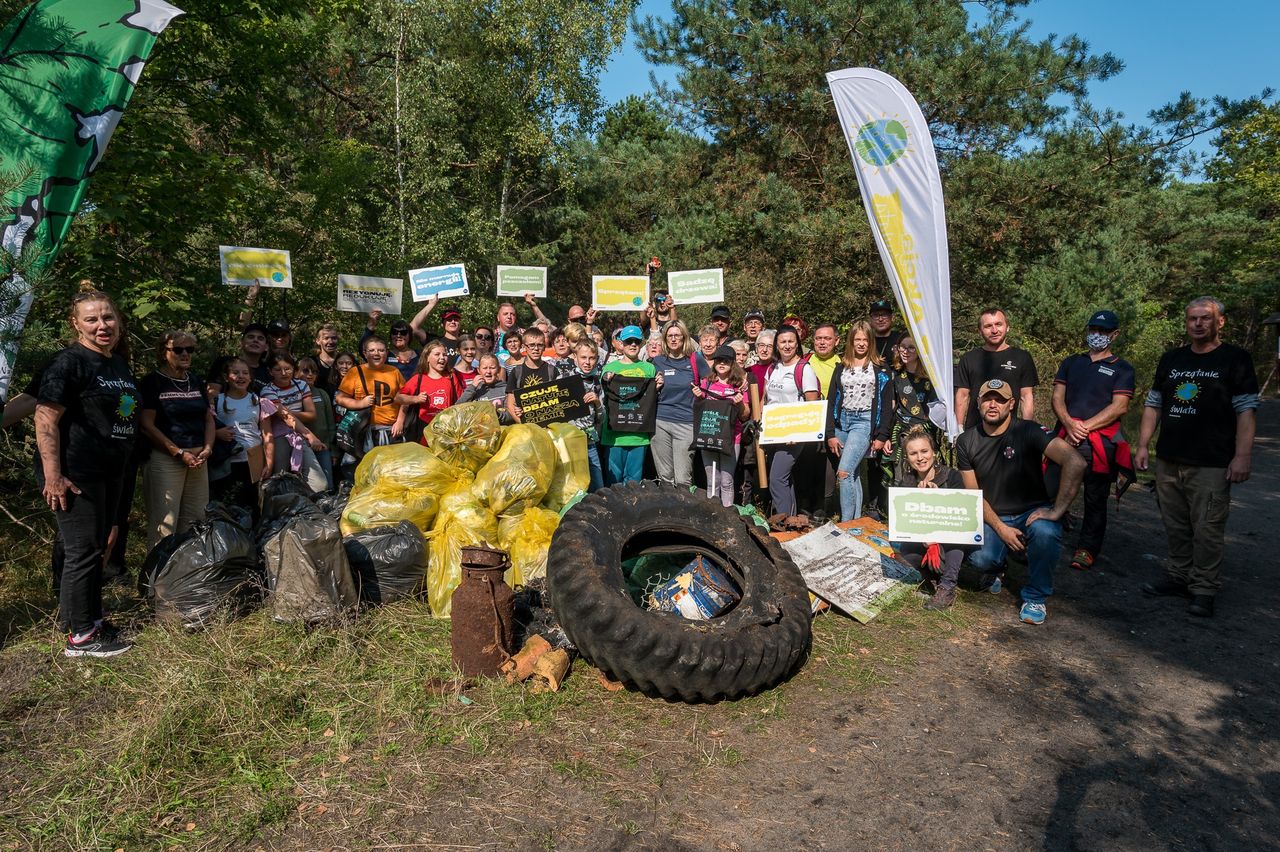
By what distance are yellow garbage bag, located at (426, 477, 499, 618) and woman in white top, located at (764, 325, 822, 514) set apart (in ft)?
8.71

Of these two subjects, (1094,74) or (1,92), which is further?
(1094,74)

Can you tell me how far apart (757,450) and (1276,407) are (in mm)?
23141

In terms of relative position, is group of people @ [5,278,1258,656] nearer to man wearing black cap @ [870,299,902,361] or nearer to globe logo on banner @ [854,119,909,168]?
man wearing black cap @ [870,299,902,361]

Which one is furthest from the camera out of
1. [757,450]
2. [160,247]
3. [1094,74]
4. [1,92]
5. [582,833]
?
[1094,74]

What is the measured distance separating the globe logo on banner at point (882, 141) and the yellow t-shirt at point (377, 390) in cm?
461

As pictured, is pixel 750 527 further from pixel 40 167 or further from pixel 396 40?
pixel 396 40

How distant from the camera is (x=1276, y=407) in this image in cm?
2162

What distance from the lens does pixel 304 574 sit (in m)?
4.09

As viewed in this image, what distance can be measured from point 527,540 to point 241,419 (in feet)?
8.54

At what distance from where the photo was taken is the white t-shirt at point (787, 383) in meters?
6.38

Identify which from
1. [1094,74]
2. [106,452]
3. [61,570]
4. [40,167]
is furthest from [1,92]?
[1094,74]

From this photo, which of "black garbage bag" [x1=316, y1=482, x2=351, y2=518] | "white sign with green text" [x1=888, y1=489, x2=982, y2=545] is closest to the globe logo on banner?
"white sign with green text" [x1=888, y1=489, x2=982, y2=545]

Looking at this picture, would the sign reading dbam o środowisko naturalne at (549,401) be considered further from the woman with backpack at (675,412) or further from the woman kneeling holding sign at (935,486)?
the woman kneeling holding sign at (935,486)

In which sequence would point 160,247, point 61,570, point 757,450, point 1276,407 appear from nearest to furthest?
1. point 61,570
2. point 160,247
3. point 757,450
4. point 1276,407
